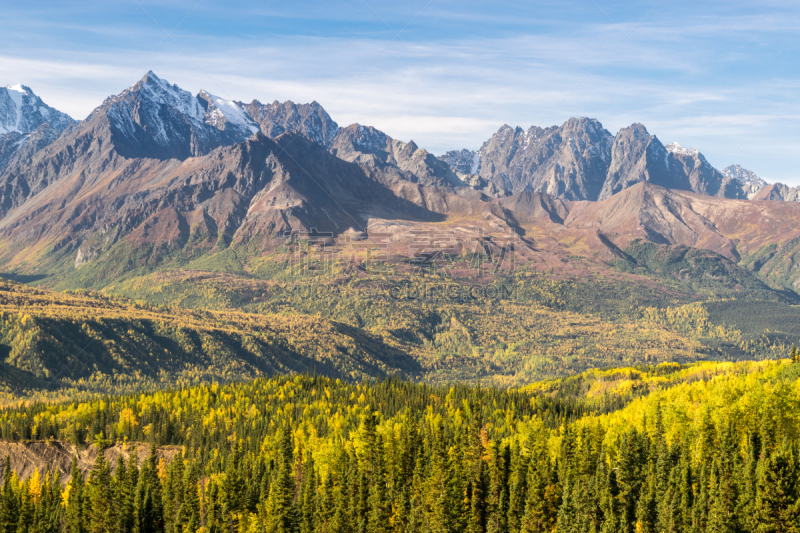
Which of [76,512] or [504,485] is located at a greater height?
[504,485]

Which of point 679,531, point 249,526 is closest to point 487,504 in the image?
point 679,531

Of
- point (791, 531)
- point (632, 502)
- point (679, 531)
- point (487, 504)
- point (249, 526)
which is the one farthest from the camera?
point (249, 526)

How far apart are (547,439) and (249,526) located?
7253cm

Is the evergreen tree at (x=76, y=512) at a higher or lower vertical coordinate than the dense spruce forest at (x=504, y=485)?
lower

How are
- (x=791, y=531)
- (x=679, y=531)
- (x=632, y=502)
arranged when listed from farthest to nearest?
(x=632, y=502) → (x=679, y=531) → (x=791, y=531)

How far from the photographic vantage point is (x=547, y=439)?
179125 mm

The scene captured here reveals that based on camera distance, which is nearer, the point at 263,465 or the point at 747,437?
the point at 747,437

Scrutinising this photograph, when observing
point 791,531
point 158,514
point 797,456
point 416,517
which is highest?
point 797,456

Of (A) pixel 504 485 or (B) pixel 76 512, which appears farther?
(B) pixel 76 512

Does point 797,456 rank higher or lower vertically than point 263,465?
higher

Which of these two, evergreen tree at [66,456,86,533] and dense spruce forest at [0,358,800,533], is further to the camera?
evergreen tree at [66,456,86,533]

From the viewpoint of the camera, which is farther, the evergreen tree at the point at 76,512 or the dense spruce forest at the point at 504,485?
the evergreen tree at the point at 76,512

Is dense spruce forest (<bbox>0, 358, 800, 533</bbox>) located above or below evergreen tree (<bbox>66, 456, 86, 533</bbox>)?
above

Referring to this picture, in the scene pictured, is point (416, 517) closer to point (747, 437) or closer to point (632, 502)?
point (632, 502)
